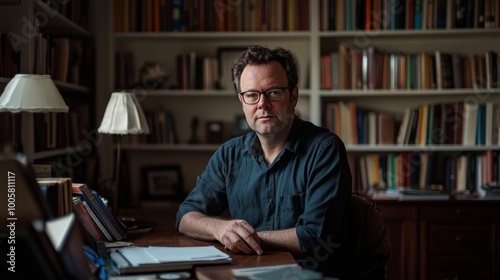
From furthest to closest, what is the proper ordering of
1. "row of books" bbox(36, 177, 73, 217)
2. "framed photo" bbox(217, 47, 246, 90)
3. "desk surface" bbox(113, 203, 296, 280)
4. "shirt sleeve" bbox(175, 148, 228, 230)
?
"framed photo" bbox(217, 47, 246, 90)
"shirt sleeve" bbox(175, 148, 228, 230)
"row of books" bbox(36, 177, 73, 217)
"desk surface" bbox(113, 203, 296, 280)

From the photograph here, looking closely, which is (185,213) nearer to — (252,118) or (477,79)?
(252,118)

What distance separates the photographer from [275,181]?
2135 mm

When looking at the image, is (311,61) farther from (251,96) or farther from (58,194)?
(58,194)

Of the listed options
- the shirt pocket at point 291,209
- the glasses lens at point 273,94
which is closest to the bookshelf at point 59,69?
the glasses lens at point 273,94

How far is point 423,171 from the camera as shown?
384 centimetres

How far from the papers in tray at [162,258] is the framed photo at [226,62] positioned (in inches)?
88.0

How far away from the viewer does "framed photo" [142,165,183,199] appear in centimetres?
405

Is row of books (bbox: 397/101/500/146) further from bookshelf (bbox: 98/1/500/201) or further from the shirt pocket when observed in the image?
the shirt pocket

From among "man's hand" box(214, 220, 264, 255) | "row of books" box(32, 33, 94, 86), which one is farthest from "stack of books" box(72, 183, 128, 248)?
"row of books" box(32, 33, 94, 86)

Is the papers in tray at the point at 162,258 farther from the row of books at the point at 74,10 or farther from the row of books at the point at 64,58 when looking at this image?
the row of books at the point at 74,10

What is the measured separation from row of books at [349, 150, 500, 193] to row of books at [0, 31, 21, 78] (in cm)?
216

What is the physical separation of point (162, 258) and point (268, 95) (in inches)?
28.9

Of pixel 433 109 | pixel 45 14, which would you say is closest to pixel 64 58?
pixel 45 14

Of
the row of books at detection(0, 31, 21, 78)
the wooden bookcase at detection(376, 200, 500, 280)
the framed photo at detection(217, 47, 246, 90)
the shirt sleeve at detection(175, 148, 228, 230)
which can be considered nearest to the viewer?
the shirt sleeve at detection(175, 148, 228, 230)
